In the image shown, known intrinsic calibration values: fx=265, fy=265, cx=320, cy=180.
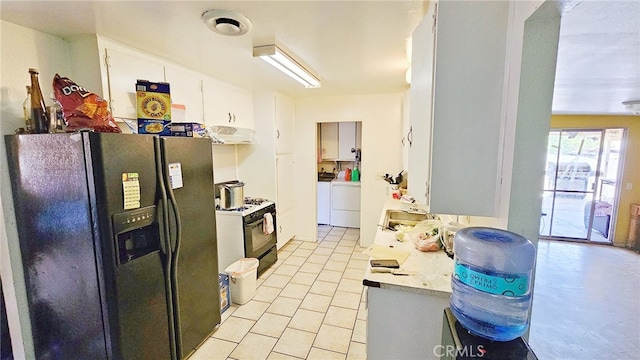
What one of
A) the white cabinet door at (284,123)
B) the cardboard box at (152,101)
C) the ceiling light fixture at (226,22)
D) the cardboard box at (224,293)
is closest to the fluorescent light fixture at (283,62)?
the ceiling light fixture at (226,22)

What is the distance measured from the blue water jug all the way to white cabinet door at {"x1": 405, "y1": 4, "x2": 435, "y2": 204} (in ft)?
1.37

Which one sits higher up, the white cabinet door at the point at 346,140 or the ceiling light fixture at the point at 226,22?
the ceiling light fixture at the point at 226,22

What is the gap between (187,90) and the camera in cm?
248

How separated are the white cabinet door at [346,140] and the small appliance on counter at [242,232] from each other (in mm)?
2475

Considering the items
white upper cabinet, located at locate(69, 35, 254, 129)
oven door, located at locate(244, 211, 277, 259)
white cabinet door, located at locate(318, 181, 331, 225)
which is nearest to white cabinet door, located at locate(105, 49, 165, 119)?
white upper cabinet, located at locate(69, 35, 254, 129)

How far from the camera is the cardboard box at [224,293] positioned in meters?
2.48

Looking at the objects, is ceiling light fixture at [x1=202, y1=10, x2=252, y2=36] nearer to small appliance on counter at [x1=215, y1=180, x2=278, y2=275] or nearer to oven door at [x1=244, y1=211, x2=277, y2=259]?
small appliance on counter at [x1=215, y1=180, x2=278, y2=275]

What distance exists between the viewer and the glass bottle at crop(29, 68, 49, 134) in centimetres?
145

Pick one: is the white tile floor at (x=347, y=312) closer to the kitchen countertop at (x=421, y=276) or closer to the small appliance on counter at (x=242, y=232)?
the small appliance on counter at (x=242, y=232)

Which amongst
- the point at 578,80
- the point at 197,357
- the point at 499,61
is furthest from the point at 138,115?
the point at 578,80

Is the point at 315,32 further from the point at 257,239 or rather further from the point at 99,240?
the point at 257,239

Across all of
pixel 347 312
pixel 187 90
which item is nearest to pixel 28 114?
pixel 187 90

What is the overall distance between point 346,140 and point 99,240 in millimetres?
4401

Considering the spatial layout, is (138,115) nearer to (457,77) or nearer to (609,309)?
(457,77)
